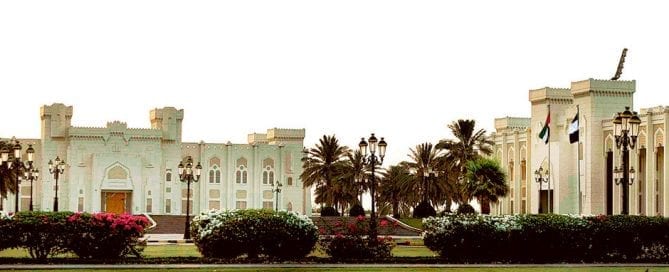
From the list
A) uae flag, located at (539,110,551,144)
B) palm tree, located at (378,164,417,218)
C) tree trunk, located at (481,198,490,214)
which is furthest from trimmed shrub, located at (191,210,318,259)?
palm tree, located at (378,164,417,218)

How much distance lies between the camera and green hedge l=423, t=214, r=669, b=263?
110 feet

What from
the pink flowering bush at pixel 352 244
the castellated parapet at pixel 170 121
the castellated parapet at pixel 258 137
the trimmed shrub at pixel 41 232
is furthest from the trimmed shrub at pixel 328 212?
the trimmed shrub at pixel 41 232

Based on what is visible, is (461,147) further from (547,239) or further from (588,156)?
(547,239)

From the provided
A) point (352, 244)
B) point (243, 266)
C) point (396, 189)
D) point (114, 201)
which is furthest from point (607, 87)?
point (243, 266)

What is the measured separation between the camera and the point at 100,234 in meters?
31.6

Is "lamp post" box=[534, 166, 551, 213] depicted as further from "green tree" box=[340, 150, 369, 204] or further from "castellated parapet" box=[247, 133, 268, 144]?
"castellated parapet" box=[247, 133, 268, 144]

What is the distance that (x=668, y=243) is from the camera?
34188 millimetres

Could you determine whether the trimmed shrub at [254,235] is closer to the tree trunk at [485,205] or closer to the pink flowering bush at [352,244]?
the pink flowering bush at [352,244]

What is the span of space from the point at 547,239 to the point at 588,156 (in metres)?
53.5

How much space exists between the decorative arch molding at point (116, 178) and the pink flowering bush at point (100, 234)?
76359 mm

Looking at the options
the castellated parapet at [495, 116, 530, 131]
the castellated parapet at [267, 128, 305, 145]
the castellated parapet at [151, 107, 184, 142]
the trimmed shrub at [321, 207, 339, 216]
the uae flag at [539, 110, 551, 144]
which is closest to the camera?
the uae flag at [539, 110, 551, 144]

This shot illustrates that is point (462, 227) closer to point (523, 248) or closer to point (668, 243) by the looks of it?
point (523, 248)

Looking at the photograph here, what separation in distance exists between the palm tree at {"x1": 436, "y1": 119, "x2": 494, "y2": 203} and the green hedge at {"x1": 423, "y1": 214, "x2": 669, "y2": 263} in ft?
192

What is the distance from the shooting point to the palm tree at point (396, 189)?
98062mm
